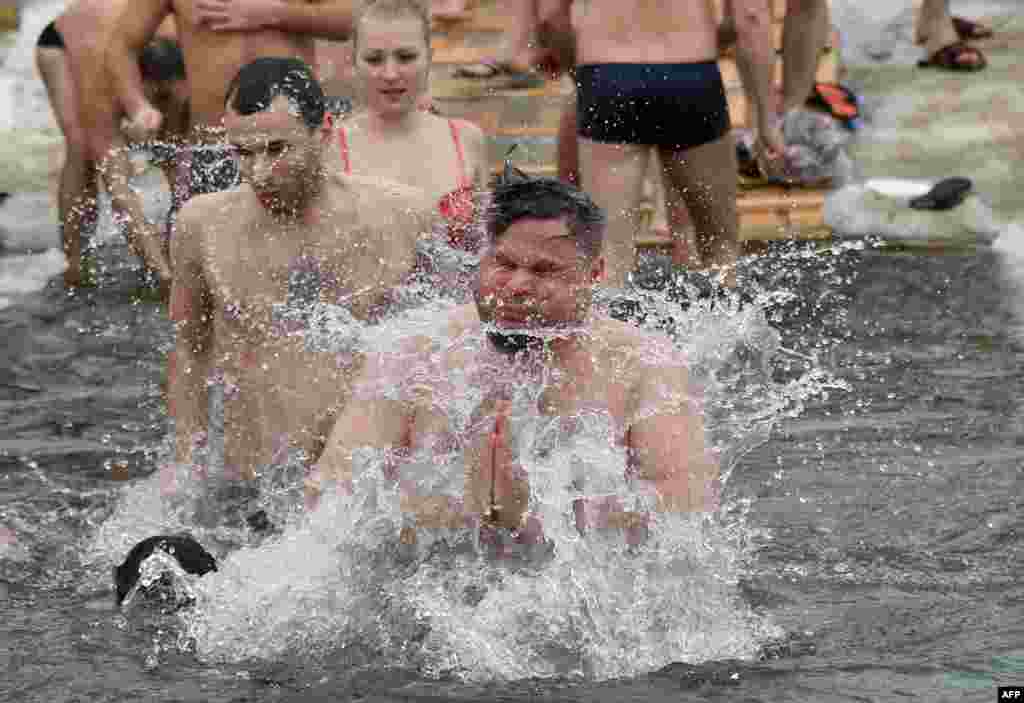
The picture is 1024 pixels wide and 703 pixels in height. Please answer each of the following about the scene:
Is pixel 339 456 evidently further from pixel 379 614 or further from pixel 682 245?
pixel 682 245

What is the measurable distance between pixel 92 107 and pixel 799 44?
10.8 feet

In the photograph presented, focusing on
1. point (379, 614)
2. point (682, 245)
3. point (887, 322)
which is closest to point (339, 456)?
point (379, 614)

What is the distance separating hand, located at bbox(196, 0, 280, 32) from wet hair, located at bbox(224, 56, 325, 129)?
193cm

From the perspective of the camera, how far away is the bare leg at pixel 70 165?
418 inches

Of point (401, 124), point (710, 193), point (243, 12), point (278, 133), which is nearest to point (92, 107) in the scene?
point (243, 12)

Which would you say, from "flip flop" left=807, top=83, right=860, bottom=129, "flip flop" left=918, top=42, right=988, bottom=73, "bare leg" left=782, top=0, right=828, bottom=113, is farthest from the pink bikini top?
"flip flop" left=918, top=42, right=988, bottom=73

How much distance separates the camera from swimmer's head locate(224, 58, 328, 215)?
594 centimetres

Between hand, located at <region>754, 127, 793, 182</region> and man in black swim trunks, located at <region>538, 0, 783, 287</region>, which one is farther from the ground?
man in black swim trunks, located at <region>538, 0, 783, 287</region>

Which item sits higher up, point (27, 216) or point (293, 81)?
point (293, 81)

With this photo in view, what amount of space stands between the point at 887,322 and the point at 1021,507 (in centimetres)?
295

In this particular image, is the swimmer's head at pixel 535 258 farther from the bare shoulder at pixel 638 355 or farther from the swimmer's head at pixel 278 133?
the swimmer's head at pixel 278 133

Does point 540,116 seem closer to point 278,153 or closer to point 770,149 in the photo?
point 770,149

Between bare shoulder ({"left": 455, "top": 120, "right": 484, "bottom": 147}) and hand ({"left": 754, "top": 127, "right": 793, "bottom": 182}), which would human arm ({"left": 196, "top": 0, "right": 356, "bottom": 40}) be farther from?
hand ({"left": 754, "top": 127, "right": 793, "bottom": 182})

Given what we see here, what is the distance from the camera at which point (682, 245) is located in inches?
325
